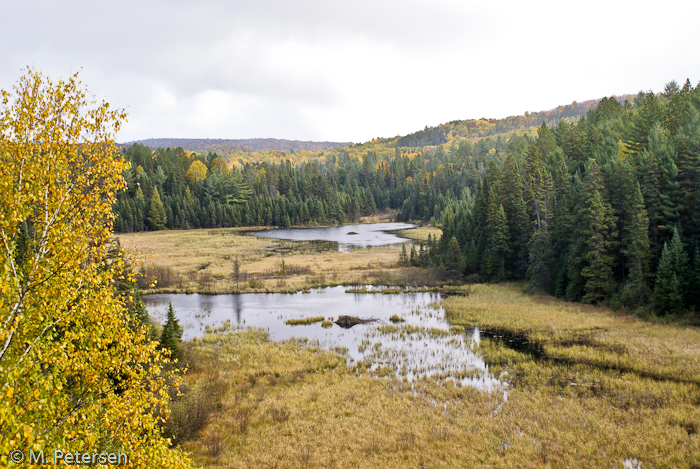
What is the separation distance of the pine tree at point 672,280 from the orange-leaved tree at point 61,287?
37587 mm

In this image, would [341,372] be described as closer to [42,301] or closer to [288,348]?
[288,348]

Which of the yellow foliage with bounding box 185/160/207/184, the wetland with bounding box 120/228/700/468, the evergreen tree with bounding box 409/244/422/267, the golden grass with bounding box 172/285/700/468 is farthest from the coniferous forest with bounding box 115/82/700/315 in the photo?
the yellow foliage with bounding box 185/160/207/184

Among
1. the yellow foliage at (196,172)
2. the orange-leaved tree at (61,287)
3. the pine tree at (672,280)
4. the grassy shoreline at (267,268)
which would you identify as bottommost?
the grassy shoreline at (267,268)

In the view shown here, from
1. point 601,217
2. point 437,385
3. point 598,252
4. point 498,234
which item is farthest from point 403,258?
point 437,385

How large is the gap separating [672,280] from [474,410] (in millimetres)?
23654

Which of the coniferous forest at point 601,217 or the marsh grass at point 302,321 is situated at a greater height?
the coniferous forest at point 601,217

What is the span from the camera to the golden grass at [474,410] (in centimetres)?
1576

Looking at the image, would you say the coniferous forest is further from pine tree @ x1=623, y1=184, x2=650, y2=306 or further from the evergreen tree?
the evergreen tree

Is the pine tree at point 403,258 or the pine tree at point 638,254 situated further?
the pine tree at point 403,258

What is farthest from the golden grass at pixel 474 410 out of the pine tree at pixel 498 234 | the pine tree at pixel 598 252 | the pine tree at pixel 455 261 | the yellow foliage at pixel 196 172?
the yellow foliage at pixel 196 172

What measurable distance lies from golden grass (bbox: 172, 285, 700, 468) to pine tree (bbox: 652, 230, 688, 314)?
3.18m

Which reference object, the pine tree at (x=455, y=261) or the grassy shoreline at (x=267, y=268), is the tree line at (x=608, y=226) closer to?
the pine tree at (x=455, y=261)

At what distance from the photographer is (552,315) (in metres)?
37.2

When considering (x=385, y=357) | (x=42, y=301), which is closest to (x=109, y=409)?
(x=42, y=301)
